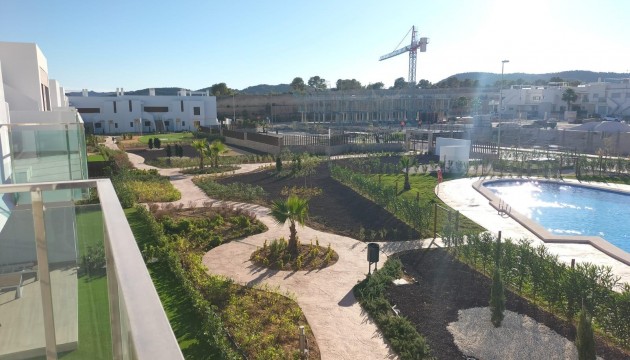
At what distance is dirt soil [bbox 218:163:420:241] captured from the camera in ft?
49.1

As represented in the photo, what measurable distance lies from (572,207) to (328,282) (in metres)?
13.9

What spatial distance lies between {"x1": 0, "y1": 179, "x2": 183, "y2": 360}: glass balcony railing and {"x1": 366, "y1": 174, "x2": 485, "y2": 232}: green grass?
1293 cm

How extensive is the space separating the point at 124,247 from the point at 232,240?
41.3 feet

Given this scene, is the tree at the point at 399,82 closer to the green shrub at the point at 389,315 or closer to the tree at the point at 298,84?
the tree at the point at 298,84

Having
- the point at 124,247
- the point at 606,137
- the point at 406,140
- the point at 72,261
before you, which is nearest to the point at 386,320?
the point at 72,261

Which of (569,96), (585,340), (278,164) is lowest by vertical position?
(585,340)

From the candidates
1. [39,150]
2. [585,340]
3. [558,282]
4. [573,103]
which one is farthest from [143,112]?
[573,103]

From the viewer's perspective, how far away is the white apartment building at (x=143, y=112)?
56.3 meters

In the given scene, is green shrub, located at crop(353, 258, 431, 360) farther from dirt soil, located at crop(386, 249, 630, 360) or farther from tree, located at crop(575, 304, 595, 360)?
tree, located at crop(575, 304, 595, 360)

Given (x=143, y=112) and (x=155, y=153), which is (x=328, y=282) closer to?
A: (x=155, y=153)

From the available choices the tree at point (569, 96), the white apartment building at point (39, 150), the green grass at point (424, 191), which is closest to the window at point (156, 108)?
the green grass at point (424, 191)

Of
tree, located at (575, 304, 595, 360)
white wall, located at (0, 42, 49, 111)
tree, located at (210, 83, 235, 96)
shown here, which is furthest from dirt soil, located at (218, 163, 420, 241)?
tree, located at (210, 83, 235, 96)

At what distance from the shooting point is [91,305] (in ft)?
10.2

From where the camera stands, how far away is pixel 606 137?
36.1 m
